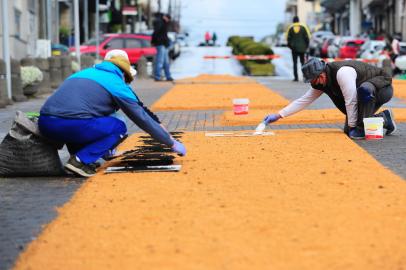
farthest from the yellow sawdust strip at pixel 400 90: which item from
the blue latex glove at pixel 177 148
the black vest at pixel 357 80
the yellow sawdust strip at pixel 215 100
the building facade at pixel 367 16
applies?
the building facade at pixel 367 16

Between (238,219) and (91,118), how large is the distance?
2.69 meters

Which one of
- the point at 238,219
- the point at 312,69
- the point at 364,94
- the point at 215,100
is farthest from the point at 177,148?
the point at 215,100

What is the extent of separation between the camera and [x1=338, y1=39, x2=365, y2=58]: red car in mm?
45156

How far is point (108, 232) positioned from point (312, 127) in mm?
6964

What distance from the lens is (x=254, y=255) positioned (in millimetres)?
4996

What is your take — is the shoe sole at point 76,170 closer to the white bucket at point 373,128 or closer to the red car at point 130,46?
the white bucket at point 373,128

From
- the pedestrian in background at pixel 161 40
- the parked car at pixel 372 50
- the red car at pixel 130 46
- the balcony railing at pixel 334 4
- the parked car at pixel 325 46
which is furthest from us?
the balcony railing at pixel 334 4

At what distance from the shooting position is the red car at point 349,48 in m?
45.2

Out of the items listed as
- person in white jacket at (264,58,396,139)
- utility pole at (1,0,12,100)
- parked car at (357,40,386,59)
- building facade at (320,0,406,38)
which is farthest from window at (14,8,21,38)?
building facade at (320,0,406,38)

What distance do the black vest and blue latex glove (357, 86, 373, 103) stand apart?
17 centimetres

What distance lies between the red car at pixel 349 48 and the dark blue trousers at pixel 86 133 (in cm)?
3725

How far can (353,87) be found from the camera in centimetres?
1048

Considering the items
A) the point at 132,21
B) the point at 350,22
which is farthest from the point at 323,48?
the point at 350,22

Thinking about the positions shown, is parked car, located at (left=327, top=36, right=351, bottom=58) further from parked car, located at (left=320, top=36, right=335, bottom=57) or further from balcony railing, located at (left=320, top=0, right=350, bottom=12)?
balcony railing, located at (left=320, top=0, right=350, bottom=12)
